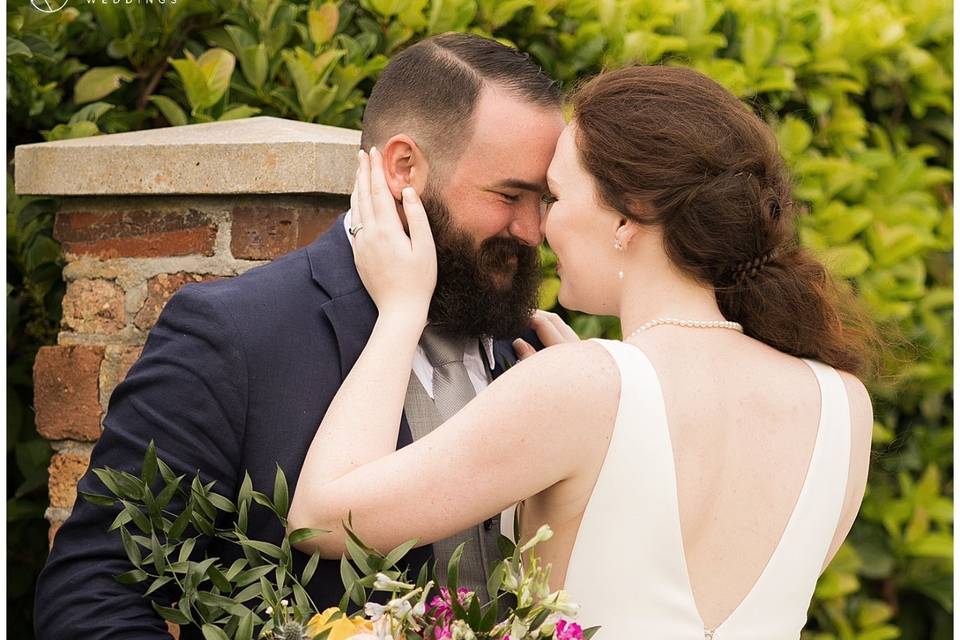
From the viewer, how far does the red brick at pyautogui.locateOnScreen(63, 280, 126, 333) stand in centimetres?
258

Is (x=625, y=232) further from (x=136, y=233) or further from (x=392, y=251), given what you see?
(x=136, y=233)

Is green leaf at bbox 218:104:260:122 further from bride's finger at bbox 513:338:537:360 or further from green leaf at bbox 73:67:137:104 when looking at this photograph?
bride's finger at bbox 513:338:537:360

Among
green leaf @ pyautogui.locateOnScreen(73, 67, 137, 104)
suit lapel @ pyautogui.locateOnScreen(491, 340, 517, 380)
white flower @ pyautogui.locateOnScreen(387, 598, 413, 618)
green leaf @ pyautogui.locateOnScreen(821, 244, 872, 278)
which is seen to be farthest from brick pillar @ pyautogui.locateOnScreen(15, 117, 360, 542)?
green leaf @ pyautogui.locateOnScreen(821, 244, 872, 278)

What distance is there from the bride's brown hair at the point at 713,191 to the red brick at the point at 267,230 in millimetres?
698

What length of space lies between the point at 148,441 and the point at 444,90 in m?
0.95

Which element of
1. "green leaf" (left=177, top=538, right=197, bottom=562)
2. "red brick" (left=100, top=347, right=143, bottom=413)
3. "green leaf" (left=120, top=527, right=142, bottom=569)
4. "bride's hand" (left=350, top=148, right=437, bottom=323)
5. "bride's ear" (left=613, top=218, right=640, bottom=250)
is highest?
"bride's ear" (left=613, top=218, right=640, bottom=250)

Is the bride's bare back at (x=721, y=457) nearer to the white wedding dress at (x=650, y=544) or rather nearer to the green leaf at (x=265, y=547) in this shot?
the white wedding dress at (x=650, y=544)

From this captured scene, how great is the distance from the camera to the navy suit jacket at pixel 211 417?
1.92 metres

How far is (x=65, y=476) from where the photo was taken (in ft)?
8.66

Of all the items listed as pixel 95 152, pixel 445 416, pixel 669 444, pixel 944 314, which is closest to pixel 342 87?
pixel 95 152

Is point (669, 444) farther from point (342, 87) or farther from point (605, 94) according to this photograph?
point (342, 87)

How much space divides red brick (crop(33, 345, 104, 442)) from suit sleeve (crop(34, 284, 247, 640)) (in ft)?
2.06

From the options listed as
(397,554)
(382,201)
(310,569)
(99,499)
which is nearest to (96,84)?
(382,201)

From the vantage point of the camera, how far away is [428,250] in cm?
222
